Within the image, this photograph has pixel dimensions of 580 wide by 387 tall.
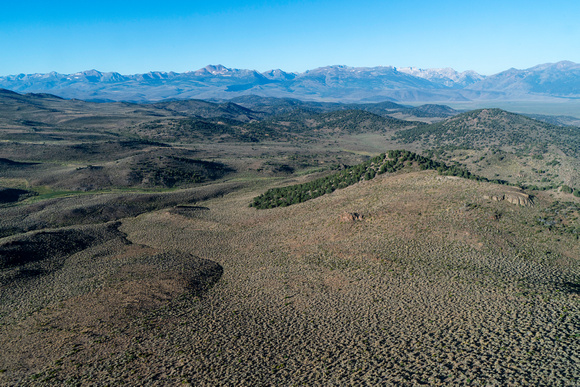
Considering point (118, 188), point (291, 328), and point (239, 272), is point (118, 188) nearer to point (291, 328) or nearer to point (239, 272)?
point (239, 272)

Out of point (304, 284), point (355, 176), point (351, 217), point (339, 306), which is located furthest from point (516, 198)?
point (304, 284)

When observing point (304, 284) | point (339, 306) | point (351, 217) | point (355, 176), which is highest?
point (355, 176)

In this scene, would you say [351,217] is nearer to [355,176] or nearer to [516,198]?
[355,176]

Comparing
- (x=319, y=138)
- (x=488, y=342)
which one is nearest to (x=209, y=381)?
(x=488, y=342)

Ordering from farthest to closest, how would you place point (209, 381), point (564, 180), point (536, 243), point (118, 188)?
point (118, 188), point (564, 180), point (536, 243), point (209, 381)

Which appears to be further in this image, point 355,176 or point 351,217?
point 355,176

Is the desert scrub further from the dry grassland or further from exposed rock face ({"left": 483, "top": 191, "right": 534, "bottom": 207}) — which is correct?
exposed rock face ({"left": 483, "top": 191, "right": 534, "bottom": 207})
